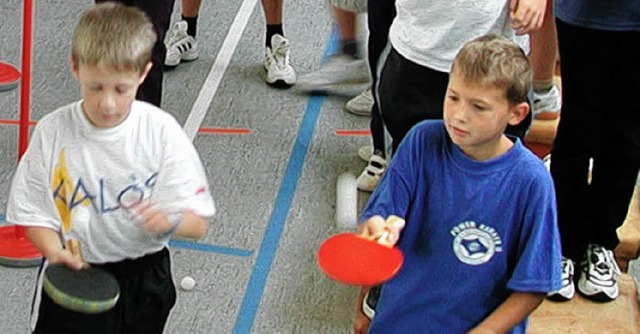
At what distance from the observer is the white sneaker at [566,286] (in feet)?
11.6

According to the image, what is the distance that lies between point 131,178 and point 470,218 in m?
0.79

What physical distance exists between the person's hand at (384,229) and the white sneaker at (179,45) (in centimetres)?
322

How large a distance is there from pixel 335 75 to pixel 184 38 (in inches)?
32.1

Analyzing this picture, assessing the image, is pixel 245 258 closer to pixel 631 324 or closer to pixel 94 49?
pixel 631 324

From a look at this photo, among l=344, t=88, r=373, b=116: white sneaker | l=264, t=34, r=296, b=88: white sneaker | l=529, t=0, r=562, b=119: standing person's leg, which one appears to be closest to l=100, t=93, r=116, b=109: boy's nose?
l=529, t=0, r=562, b=119: standing person's leg

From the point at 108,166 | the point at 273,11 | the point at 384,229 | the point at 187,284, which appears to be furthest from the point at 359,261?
the point at 273,11

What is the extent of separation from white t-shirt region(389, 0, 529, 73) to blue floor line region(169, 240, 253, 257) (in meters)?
1.31

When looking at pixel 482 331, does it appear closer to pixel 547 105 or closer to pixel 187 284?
pixel 187 284

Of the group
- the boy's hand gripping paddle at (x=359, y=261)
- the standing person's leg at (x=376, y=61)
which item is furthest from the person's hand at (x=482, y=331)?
the standing person's leg at (x=376, y=61)

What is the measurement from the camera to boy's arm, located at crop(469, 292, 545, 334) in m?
2.62

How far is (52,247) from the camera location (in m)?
2.56

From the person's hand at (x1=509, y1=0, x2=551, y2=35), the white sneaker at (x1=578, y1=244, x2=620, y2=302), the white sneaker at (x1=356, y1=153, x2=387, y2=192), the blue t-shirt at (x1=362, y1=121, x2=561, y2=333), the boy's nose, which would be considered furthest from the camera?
the white sneaker at (x1=356, y1=153, x2=387, y2=192)

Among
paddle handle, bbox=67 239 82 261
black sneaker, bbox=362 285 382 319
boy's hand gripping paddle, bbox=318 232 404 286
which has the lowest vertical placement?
black sneaker, bbox=362 285 382 319

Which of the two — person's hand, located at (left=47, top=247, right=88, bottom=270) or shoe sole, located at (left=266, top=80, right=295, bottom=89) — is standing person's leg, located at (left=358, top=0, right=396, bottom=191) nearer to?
shoe sole, located at (left=266, top=80, right=295, bottom=89)
